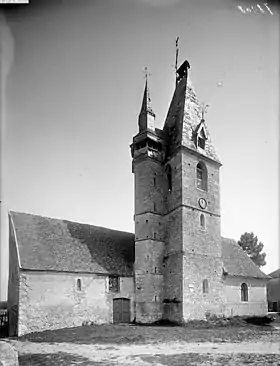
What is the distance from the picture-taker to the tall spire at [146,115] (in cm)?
2475

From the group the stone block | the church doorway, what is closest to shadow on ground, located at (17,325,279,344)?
the church doorway

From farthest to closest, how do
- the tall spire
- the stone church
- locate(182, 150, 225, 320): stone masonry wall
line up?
the tall spire, locate(182, 150, 225, 320): stone masonry wall, the stone church

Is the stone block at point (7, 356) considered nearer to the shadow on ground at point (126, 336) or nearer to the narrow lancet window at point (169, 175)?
the shadow on ground at point (126, 336)

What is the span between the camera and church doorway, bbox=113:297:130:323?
69.1ft

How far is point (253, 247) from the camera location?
5106 cm

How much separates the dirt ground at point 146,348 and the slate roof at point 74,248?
12.3 ft

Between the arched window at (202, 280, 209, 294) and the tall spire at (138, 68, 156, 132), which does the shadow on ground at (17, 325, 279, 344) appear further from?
the tall spire at (138, 68, 156, 132)

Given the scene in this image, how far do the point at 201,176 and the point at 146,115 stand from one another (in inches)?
224

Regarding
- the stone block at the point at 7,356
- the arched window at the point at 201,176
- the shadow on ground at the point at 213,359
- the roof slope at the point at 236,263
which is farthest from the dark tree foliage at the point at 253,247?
the stone block at the point at 7,356

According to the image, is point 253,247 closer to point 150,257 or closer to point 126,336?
point 150,257

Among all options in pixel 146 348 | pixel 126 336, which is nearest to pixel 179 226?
pixel 126 336

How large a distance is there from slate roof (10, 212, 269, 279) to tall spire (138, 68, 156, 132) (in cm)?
782

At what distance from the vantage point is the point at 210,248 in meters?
22.7

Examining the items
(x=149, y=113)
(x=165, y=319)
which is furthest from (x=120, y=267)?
(x=149, y=113)
